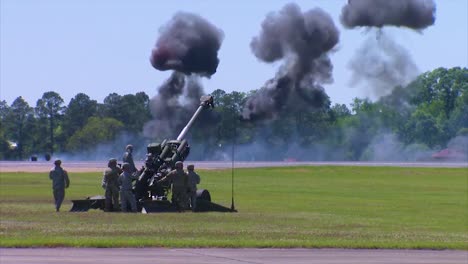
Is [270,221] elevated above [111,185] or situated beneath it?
situated beneath

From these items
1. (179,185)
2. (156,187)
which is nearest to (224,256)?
(179,185)

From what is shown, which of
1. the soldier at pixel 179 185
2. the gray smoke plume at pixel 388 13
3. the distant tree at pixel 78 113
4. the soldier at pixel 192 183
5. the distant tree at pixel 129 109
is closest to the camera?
the soldier at pixel 179 185

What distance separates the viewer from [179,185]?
42.8 meters

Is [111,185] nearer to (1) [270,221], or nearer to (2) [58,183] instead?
(2) [58,183]

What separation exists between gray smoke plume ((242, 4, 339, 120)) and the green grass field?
4547 mm

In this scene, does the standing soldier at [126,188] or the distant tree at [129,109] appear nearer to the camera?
the standing soldier at [126,188]

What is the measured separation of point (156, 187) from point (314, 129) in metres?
101

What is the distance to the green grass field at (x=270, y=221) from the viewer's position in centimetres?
3059

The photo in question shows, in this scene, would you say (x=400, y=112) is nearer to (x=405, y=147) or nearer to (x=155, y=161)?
(x=405, y=147)

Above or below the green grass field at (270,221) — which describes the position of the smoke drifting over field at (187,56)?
above

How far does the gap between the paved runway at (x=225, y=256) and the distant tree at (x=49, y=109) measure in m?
148

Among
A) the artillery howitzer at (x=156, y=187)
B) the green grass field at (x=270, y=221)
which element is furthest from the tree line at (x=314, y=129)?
the artillery howitzer at (x=156, y=187)

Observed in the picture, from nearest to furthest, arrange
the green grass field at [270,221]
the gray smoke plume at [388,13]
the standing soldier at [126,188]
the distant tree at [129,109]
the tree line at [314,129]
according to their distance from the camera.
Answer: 1. the green grass field at [270,221]
2. the standing soldier at [126,188]
3. the gray smoke plume at [388,13]
4. the tree line at [314,129]
5. the distant tree at [129,109]

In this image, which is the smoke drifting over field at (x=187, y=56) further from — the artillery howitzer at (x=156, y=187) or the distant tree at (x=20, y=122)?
the distant tree at (x=20, y=122)
